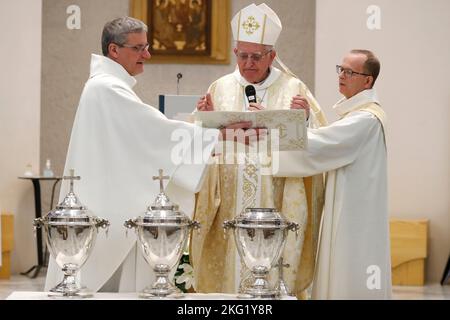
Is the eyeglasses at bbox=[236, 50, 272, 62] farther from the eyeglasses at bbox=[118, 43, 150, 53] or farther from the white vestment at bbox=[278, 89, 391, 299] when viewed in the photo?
the eyeglasses at bbox=[118, 43, 150, 53]

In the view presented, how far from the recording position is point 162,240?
3.97 m

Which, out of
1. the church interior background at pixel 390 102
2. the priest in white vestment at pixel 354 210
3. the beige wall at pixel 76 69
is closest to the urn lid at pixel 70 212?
the priest in white vestment at pixel 354 210

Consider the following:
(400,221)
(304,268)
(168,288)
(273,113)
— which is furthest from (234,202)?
(400,221)

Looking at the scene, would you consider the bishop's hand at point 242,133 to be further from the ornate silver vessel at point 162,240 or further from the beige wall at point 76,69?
the beige wall at point 76,69

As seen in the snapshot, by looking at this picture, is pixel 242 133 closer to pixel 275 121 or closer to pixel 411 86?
pixel 275 121

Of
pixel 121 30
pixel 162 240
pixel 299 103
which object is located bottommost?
pixel 162 240

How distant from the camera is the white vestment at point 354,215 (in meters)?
5.40

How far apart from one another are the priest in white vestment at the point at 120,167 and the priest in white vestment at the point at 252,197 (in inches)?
33.3

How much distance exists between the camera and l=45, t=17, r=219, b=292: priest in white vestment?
4.54 m

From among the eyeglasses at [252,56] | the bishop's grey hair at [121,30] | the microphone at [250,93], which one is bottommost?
the microphone at [250,93]

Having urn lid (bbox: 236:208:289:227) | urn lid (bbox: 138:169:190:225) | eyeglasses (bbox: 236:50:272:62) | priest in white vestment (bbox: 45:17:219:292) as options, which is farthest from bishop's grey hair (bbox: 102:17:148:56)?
urn lid (bbox: 236:208:289:227)

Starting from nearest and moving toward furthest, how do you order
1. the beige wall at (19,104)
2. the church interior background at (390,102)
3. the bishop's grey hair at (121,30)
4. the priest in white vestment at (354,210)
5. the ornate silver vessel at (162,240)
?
the ornate silver vessel at (162,240) < the bishop's grey hair at (121,30) < the priest in white vestment at (354,210) < the church interior background at (390,102) < the beige wall at (19,104)

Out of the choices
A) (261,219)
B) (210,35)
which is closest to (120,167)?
(261,219)

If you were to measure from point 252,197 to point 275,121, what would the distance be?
0.80 m
